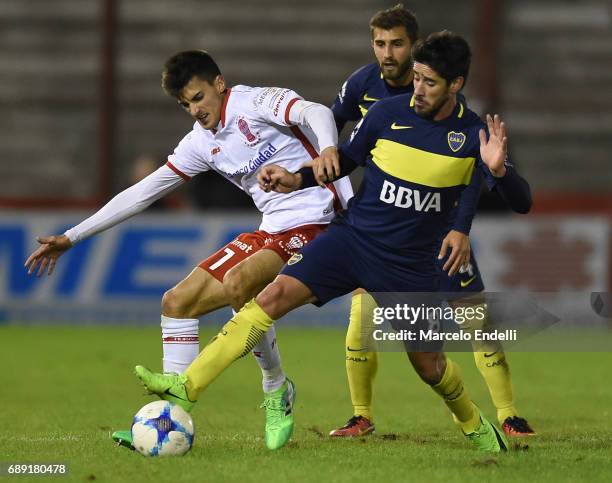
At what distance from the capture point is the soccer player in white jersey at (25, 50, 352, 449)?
6.36 meters

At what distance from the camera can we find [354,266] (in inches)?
234

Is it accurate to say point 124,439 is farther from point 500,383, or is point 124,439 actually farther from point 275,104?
point 500,383

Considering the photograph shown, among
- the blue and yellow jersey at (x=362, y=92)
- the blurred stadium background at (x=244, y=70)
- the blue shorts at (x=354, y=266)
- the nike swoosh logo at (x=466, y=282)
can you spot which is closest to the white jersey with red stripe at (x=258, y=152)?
the blue and yellow jersey at (x=362, y=92)

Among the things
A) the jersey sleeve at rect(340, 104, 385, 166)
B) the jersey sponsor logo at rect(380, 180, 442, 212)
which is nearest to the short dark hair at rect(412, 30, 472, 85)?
the jersey sleeve at rect(340, 104, 385, 166)

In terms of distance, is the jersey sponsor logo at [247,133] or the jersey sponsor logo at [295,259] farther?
the jersey sponsor logo at [247,133]

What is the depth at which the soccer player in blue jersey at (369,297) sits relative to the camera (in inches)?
271

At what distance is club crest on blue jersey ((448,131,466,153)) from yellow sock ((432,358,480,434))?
3.45ft

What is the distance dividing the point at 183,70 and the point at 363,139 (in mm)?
1088

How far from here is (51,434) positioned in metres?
6.80

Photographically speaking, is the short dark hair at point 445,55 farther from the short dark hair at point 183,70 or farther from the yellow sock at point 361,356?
the yellow sock at point 361,356

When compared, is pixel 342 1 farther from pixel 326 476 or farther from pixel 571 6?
pixel 326 476

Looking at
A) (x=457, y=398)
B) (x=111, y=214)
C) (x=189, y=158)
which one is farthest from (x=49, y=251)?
(x=457, y=398)

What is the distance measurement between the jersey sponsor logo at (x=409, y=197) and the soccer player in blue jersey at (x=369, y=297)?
0.87m

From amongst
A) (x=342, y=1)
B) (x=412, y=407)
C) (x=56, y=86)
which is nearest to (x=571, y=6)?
(x=342, y=1)
